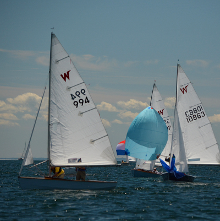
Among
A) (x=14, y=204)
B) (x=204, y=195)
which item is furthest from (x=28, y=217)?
(x=204, y=195)

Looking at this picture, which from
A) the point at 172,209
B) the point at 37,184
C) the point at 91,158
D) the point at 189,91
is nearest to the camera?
the point at 172,209

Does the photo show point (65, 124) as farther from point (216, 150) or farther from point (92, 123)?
point (216, 150)

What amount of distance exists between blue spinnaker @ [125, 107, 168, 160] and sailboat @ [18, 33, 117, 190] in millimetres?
13935

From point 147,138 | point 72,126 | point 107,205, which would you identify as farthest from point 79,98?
point 147,138

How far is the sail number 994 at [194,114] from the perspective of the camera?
119 ft

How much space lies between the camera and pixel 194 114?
3638cm

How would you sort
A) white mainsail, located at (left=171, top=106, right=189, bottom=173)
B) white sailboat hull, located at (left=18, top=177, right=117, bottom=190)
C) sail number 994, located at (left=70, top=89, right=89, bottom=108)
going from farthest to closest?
white mainsail, located at (left=171, top=106, right=189, bottom=173) → sail number 994, located at (left=70, top=89, right=89, bottom=108) → white sailboat hull, located at (left=18, top=177, right=117, bottom=190)

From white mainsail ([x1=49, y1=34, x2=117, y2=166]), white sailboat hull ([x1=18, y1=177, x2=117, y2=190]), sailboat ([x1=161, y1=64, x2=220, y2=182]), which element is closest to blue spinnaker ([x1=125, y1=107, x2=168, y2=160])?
sailboat ([x1=161, y1=64, x2=220, y2=182])

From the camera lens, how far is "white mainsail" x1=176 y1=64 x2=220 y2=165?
1425 inches

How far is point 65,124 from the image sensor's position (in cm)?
2417

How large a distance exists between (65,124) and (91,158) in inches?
117

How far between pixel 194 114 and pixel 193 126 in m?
1.24

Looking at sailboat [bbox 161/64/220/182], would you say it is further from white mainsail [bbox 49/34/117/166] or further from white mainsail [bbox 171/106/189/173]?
white mainsail [bbox 49/34/117/166]

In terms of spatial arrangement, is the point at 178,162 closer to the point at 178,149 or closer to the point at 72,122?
the point at 178,149
